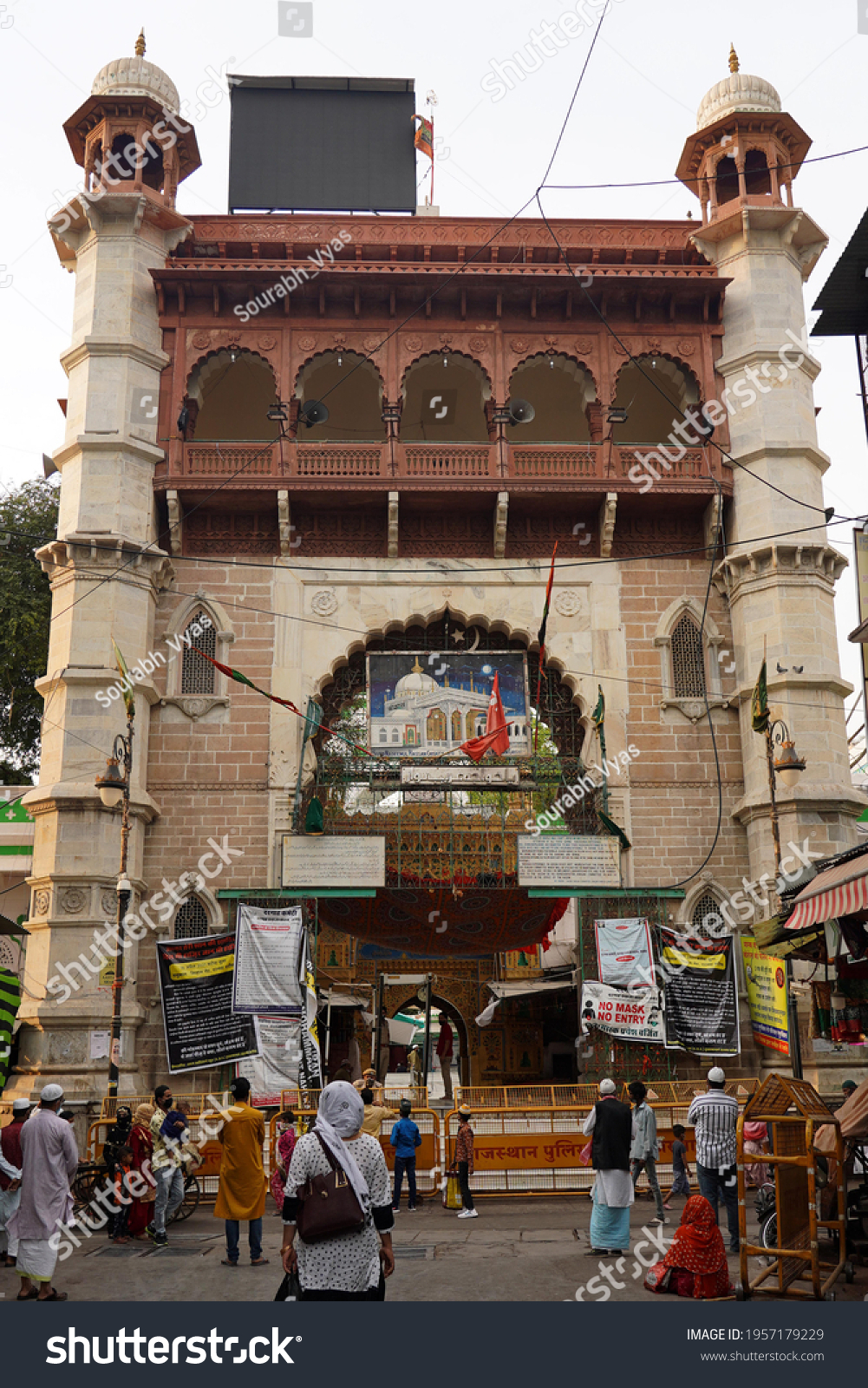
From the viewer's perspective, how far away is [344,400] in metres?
21.7

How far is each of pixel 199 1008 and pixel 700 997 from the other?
6953mm

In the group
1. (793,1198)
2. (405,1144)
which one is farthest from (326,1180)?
(405,1144)

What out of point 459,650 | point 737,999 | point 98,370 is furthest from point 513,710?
point 98,370

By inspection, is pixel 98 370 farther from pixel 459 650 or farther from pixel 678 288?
pixel 678 288

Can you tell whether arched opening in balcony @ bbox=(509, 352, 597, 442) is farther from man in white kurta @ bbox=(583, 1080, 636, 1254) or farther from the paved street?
man in white kurta @ bbox=(583, 1080, 636, 1254)

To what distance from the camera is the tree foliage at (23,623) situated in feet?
81.7

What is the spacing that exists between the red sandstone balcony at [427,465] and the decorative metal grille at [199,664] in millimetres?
2279

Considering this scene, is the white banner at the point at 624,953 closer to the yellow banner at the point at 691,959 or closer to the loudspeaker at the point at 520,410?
the yellow banner at the point at 691,959

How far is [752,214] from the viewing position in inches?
770

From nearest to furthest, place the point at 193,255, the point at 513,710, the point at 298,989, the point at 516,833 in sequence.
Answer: the point at 298,989 → the point at 516,833 → the point at 513,710 → the point at 193,255

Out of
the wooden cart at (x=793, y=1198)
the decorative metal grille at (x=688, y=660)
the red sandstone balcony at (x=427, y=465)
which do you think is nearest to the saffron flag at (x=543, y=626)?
the red sandstone balcony at (x=427, y=465)

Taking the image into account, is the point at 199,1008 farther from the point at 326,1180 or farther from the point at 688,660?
the point at 326,1180

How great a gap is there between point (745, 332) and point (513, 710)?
740cm

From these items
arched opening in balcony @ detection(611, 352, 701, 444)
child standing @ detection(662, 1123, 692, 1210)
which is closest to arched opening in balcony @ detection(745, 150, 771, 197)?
arched opening in balcony @ detection(611, 352, 701, 444)
